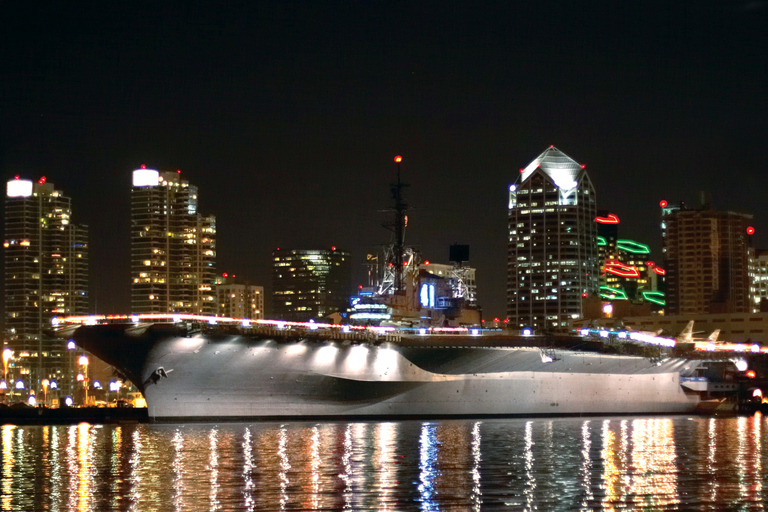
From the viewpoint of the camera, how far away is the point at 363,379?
4462cm

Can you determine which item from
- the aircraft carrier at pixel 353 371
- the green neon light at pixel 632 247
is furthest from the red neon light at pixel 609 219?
the aircraft carrier at pixel 353 371

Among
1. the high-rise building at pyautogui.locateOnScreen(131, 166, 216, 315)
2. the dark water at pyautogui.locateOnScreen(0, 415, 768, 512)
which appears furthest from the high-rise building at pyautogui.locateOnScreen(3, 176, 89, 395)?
the dark water at pyautogui.locateOnScreen(0, 415, 768, 512)

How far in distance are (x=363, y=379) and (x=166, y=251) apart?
8685cm

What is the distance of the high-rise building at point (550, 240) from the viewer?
15425cm

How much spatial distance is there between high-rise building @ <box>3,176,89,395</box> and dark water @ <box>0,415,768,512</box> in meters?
98.9

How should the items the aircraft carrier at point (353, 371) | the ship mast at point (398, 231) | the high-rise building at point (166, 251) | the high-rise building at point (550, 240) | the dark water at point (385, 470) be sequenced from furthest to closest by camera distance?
the high-rise building at point (550, 240)
the high-rise building at point (166, 251)
the ship mast at point (398, 231)
the aircraft carrier at point (353, 371)
the dark water at point (385, 470)

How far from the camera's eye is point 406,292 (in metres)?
56.2

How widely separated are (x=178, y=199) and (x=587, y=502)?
378ft

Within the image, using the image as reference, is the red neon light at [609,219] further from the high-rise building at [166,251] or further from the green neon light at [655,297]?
the high-rise building at [166,251]

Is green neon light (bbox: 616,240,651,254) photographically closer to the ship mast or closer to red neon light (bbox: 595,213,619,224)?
red neon light (bbox: 595,213,619,224)

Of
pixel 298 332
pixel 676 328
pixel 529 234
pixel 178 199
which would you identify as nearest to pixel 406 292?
pixel 298 332

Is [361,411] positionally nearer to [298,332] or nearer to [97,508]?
[298,332]

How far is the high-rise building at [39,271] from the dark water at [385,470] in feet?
324

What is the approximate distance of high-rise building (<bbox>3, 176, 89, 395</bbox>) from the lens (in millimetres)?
130500
